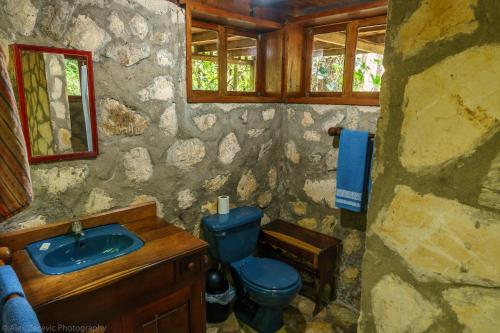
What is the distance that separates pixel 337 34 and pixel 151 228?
6.46 feet

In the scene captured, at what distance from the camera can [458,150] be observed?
46 cm

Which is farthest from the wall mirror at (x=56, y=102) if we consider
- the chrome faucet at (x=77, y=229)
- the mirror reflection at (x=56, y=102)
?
the chrome faucet at (x=77, y=229)

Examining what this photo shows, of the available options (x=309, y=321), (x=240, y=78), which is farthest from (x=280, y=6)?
(x=309, y=321)

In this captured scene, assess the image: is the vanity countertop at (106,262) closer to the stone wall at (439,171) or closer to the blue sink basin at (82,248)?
the blue sink basin at (82,248)

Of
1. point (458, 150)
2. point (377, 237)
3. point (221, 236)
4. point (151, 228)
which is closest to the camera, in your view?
point (458, 150)

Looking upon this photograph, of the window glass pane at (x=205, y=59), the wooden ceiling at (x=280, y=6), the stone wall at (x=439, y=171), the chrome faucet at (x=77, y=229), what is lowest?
the chrome faucet at (x=77, y=229)

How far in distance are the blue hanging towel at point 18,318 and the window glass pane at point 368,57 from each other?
2230mm

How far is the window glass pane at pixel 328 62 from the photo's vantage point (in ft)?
8.08

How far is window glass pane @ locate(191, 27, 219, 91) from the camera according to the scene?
7.42 ft

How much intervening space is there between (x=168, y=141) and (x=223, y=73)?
688 millimetres

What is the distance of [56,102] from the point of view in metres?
1.58

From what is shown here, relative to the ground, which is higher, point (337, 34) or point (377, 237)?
point (337, 34)

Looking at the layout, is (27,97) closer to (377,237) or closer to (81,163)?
(81,163)

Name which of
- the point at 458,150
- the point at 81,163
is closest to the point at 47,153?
the point at 81,163
